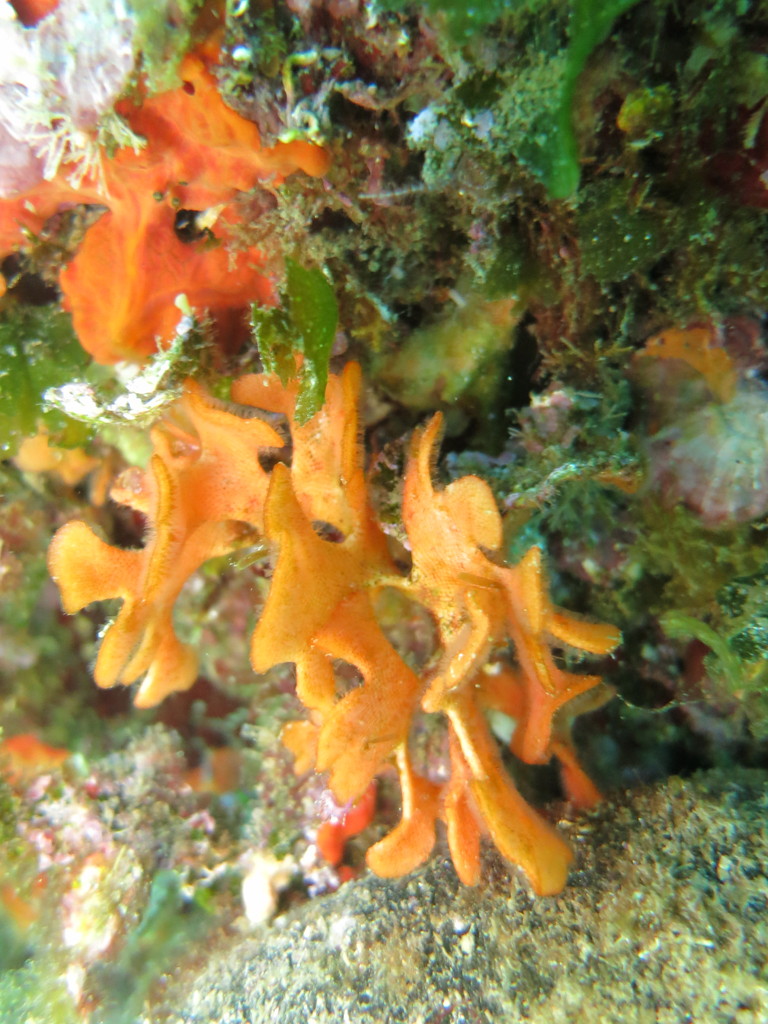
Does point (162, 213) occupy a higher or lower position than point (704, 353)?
higher

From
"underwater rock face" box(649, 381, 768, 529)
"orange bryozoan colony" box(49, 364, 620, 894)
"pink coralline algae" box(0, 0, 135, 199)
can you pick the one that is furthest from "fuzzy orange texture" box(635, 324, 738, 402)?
"pink coralline algae" box(0, 0, 135, 199)

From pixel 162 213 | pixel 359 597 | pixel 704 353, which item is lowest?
pixel 359 597

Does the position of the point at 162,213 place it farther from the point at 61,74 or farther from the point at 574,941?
the point at 574,941

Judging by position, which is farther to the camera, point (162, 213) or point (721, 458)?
point (721, 458)

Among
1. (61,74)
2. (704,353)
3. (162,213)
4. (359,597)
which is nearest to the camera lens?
(61,74)

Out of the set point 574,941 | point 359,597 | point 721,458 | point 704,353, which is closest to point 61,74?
point 359,597

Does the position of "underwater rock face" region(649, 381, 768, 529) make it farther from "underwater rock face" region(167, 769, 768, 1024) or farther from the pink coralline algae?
the pink coralline algae

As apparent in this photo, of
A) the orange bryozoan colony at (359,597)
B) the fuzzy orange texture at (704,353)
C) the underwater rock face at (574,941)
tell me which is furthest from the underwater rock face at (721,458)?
the underwater rock face at (574,941)

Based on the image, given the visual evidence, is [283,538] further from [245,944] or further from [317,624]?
[245,944]
